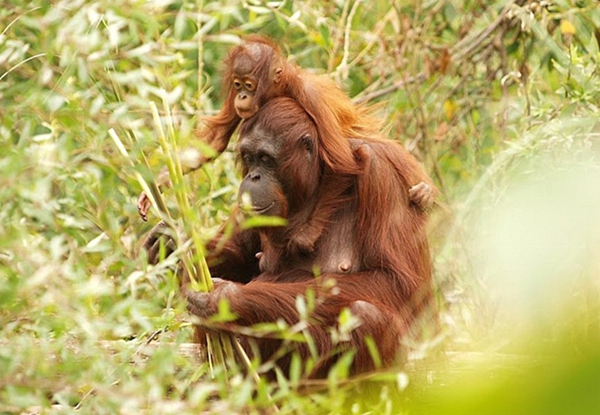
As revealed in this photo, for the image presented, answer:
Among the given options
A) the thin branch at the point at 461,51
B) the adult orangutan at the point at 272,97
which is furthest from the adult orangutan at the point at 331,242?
the thin branch at the point at 461,51

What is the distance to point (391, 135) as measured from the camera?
6.11 metres

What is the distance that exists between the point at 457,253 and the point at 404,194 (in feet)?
4.53

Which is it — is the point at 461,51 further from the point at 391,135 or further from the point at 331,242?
the point at 331,242

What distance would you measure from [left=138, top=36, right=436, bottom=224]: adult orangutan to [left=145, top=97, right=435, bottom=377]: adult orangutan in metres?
0.03

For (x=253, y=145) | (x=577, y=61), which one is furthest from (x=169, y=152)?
(x=577, y=61)

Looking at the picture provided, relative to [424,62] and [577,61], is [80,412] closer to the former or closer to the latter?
[577,61]

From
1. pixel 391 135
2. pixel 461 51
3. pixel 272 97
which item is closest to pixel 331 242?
pixel 272 97

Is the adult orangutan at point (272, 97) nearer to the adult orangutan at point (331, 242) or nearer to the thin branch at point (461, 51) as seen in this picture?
the adult orangutan at point (331, 242)

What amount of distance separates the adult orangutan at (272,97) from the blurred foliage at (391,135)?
7.6 inches

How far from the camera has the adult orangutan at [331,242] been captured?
3.53m

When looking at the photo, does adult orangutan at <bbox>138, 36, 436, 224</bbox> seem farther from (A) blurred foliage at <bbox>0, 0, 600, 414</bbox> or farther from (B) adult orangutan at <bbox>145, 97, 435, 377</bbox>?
(A) blurred foliage at <bbox>0, 0, 600, 414</bbox>

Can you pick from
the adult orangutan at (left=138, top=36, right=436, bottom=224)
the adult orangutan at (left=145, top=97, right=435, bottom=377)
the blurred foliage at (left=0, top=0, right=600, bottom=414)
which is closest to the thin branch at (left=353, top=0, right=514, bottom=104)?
the blurred foliage at (left=0, top=0, right=600, bottom=414)

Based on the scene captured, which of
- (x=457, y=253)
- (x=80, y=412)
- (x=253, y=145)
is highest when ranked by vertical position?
(x=253, y=145)

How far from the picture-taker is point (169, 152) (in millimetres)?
2707
